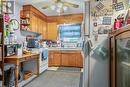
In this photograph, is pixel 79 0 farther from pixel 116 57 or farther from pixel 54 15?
pixel 116 57

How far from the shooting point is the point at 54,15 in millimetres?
7020

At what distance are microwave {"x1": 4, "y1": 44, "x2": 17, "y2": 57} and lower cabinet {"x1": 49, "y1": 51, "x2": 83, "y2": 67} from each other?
2.88 meters

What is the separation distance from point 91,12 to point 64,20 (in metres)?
4.49

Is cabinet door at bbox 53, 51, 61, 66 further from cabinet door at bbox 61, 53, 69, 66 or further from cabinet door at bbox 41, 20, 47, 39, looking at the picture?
cabinet door at bbox 41, 20, 47, 39

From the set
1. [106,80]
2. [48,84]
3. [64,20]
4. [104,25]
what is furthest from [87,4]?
[64,20]

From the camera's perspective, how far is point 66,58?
635 cm

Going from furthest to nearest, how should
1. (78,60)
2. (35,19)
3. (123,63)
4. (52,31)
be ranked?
(52,31)
(78,60)
(35,19)
(123,63)

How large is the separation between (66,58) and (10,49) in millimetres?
3249

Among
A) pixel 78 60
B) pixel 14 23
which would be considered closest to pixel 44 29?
pixel 78 60

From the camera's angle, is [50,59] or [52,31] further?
[52,31]

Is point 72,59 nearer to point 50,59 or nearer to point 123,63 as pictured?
point 50,59

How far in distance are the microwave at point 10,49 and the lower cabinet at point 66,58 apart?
288cm

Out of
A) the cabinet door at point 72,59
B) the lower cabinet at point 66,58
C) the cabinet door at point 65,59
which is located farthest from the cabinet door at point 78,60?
the cabinet door at point 65,59

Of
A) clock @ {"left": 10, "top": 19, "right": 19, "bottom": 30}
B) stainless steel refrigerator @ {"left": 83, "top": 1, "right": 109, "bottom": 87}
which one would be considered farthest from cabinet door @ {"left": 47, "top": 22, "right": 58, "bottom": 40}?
stainless steel refrigerator @ {"left": 83, "top": 1, "right": 109, "bottom": 87}
